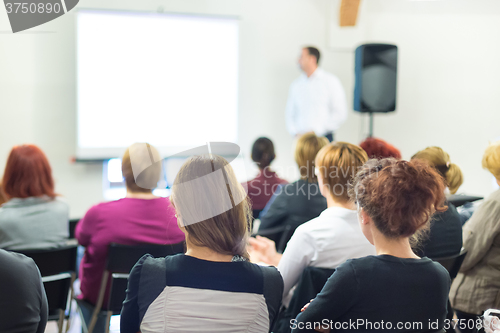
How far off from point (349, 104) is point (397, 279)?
177 inches

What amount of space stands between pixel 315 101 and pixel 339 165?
3.27 m

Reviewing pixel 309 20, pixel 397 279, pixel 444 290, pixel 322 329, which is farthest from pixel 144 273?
pixel 309 20

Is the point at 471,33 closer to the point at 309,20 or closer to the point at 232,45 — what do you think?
the point at 309,20

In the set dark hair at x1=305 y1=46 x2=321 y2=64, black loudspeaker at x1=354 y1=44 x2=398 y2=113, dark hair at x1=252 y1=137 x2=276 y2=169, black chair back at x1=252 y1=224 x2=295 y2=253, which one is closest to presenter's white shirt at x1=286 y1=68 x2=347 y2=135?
dark hair at x1=305 y1=46 x2=321 y2=64

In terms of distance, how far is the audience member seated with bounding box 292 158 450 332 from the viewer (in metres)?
1.13

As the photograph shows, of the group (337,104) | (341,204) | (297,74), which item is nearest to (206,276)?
(341,204)

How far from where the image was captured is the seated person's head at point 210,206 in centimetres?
118

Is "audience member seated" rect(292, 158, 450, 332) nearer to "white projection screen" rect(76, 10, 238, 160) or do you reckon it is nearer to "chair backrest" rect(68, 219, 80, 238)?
"chair backrest" rect(68, 219, 80, 238)

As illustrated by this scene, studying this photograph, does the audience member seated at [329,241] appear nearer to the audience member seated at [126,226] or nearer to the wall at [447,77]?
the audience member seated at [126,226]

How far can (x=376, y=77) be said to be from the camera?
4.79 m

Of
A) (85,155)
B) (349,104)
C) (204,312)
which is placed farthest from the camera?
(349,104)

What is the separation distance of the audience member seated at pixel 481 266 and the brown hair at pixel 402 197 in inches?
35.0

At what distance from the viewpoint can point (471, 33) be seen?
5.53 meters

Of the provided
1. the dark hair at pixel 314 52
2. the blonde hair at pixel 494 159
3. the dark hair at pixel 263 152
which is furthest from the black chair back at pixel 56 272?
the dark hair at pixel 314 52
